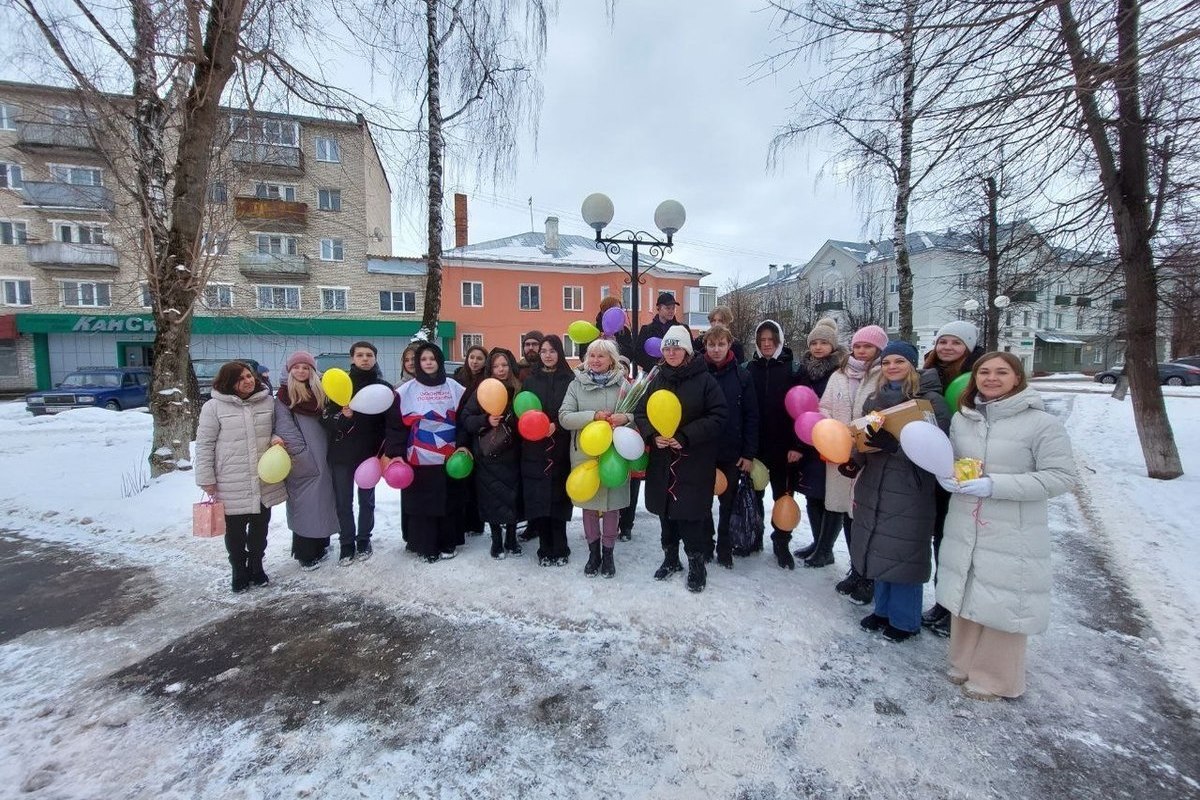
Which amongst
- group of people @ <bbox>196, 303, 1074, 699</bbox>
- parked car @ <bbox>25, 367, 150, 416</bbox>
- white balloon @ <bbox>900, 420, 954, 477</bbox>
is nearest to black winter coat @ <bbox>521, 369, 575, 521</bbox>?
group of people @ <bbox>196, 303, 1074, 699</bbox>

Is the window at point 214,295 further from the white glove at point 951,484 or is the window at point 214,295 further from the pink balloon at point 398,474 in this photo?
the white glove at point 951,484

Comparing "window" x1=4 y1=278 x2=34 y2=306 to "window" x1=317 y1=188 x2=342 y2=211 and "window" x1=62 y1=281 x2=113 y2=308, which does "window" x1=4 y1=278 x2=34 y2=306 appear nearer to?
"window" x1=62 y1=281 x2=113 y2=308

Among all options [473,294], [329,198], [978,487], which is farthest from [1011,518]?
[329,198]

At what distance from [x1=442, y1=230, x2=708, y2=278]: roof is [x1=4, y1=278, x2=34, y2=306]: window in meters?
19.5

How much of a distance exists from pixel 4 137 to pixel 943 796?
38.4m

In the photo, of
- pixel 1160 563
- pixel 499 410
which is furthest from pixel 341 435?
pixel 1160 563

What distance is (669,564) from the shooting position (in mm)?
3854

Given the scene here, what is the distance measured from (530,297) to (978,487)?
88.7 feet

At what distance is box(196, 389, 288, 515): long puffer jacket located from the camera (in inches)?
143

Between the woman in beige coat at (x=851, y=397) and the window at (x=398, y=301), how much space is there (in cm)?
2745

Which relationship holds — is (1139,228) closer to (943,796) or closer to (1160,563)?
(1160,563)

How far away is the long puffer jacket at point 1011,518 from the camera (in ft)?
7.82

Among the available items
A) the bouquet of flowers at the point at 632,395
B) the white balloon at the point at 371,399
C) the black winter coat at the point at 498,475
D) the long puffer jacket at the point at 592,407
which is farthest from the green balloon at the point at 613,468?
the white balloon at the point at 371,399

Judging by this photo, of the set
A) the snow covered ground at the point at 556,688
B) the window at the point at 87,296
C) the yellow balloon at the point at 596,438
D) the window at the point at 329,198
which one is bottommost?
the snow covered ground at the point at 556,688
